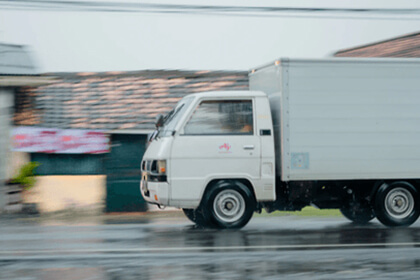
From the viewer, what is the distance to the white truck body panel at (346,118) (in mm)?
11586

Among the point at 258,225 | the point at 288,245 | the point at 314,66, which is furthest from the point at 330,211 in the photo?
the point at 288,245

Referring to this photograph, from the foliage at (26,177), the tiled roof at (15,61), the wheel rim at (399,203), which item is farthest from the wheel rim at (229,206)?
the tiled roof at (15,61)

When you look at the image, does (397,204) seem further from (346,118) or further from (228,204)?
(228,204)

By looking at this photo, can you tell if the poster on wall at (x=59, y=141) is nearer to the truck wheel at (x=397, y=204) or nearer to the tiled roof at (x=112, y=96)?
the tiled roof at (x=112, y=96)

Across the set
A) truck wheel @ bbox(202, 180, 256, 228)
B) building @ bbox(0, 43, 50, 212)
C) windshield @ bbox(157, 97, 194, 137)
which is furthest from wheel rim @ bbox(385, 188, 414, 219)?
building @ bbox(0, 43, 50, 212)

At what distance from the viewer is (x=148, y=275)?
23.8ft

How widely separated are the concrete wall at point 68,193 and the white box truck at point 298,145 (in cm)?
575

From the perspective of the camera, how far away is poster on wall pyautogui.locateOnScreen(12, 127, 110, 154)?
17641mm

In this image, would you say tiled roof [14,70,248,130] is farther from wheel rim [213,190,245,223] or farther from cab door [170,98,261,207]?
wheel rim [213,190,245,223]

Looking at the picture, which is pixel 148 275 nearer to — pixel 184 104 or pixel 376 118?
pixel 184 104

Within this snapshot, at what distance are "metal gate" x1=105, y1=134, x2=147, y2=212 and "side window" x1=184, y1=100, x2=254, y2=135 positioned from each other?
6.56 m

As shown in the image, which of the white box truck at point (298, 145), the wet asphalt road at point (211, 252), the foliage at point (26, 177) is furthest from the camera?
the foliage at point (26, 177)

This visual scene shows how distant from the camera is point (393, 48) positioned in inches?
888

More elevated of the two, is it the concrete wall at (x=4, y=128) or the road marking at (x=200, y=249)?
the concrete wall at (x=4, y=128)
